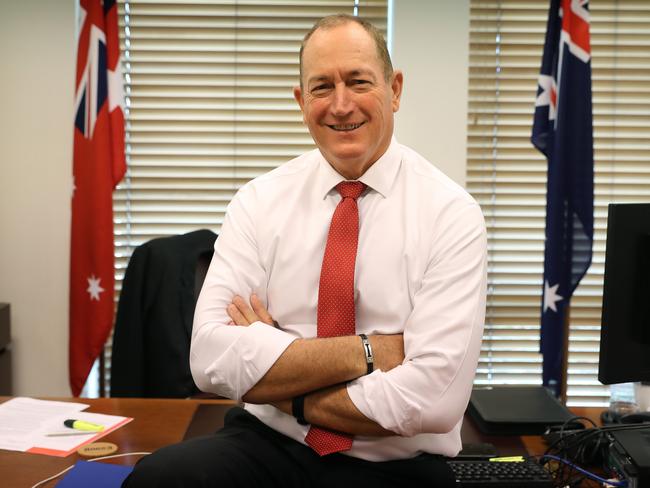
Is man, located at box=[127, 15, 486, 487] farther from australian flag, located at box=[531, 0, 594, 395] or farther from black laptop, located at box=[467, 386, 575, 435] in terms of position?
australian flag, located at box=[531, 0, 594, 395]

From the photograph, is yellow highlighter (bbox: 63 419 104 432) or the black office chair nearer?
yellow highlighter (bbox: 63 419 104 432)

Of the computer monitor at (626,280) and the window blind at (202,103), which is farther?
the window blind at (202,103)

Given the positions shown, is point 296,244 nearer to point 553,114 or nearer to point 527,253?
point 553,114

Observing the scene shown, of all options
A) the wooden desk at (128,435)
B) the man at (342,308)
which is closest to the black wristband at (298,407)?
the man at (342,308)

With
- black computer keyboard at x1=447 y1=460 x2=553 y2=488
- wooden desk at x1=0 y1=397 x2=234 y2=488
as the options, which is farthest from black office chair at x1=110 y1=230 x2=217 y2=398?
black computer keyboard at x1=447 y1=460 x2=553 y2=488

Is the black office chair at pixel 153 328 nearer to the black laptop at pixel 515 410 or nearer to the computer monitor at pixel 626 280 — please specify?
the black laptop at pixel 515 410

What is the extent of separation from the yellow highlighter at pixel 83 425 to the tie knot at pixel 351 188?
78 cm

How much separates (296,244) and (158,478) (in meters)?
0.61

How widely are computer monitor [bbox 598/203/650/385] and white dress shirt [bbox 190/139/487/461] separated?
0.85 feet

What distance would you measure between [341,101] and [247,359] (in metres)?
0.62

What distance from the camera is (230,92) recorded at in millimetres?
3633

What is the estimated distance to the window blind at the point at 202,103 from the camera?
11.8ft

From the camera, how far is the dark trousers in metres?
1.40

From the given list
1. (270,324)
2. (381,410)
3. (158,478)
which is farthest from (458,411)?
(158,478)
